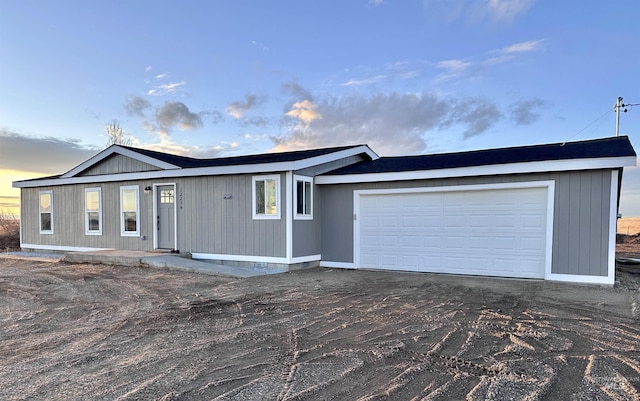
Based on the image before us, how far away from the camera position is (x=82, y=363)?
3.36 m

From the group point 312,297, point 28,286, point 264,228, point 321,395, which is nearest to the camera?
point 321,395

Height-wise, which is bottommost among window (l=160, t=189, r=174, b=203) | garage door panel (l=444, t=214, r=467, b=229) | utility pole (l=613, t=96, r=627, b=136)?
garage door panel (l=444, t=214, r=467, b=229)

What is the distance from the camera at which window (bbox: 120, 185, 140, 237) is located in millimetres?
11406

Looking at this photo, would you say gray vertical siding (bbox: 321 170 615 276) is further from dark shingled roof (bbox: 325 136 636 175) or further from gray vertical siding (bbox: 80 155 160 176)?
gray vertical siding (bbox: 80 155 160 176)

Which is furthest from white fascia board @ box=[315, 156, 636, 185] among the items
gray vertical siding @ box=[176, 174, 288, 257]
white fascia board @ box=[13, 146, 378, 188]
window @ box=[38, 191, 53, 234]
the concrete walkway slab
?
window @ box=[38, 191, 53, 234]

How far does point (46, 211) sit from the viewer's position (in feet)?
43.8

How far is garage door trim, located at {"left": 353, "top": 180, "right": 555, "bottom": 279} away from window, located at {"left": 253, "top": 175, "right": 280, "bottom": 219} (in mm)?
2056

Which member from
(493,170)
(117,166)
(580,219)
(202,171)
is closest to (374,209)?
(493,170)

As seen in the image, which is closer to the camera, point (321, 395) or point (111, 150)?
point (321, 395)

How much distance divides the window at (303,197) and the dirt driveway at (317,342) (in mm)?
2788

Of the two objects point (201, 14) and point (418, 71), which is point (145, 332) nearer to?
point (201, 14)

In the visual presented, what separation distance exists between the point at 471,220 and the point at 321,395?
6.90 metres

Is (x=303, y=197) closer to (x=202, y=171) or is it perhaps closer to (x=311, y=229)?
(x=311, y=229)

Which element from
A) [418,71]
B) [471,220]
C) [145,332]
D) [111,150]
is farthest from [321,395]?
[418,71]
